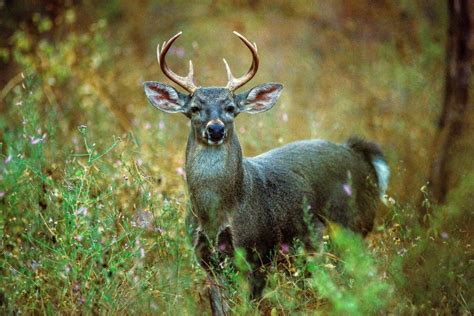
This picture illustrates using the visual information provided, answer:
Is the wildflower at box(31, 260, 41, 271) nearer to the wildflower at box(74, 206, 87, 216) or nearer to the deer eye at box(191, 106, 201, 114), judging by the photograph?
the wildflower at box(74, 206, 87, 216)

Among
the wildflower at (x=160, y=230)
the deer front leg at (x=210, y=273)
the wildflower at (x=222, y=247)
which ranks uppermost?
the wildflower at (x=160, y=230)

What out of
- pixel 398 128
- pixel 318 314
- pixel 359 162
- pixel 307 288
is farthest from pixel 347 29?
pixel 318 314

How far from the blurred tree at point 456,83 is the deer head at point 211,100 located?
2365 millimetres

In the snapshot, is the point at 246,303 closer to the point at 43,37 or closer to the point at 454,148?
the point at 454,148

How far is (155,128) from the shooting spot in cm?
797

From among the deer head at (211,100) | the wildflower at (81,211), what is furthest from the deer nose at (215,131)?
the wildflower at (81,211)

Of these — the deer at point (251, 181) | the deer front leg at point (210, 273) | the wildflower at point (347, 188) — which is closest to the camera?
the deer front leg at point (210, 273)

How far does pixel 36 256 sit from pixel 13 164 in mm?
730

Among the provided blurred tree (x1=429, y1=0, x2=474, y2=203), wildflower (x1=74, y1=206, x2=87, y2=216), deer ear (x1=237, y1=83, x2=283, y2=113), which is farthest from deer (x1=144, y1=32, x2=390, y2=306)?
blurred tree (x1=429, y1=0, x2=474, y2=203)

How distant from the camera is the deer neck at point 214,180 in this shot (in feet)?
18.4

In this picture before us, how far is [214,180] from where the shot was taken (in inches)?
223

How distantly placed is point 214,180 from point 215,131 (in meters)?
0.38

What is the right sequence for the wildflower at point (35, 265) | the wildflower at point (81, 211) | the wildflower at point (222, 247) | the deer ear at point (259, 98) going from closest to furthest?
the wildflower at point (81, 211), the wildflower at point (35, 265), the wildflower at point (222, 247), the deer ear at point (259, 98)

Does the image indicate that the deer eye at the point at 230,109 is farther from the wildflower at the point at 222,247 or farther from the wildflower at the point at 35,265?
the wildflower at the point at 35,265
